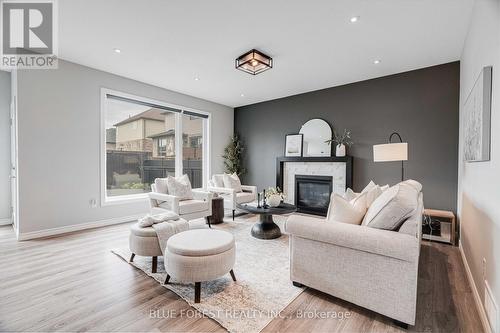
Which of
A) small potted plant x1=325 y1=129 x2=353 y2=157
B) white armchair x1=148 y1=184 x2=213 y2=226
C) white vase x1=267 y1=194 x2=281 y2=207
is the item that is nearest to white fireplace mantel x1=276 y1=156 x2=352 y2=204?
small potted plant x1=325 y1=129 x2=353 y2=157

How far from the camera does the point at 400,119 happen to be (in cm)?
421

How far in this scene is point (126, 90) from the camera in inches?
177

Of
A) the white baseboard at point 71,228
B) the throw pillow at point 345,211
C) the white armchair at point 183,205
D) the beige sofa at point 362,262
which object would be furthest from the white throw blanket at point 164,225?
the white baseboard at point 71,228

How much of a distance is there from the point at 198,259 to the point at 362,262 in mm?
1289

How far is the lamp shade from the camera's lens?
11.3 feet

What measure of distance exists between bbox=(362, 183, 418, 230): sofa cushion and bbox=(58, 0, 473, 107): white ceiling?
1.96 m

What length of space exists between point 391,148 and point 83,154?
500 cm

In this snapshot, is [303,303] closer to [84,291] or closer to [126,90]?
[84,291]

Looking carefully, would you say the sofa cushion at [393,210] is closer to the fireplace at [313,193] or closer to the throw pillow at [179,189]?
the throw pillow at [179,189]

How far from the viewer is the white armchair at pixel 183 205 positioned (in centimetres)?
363

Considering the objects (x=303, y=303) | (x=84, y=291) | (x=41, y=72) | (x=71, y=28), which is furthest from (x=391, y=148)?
(x=41, y=72)

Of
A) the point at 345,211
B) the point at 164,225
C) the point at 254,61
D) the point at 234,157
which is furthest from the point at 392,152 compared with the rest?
the point at 234,157

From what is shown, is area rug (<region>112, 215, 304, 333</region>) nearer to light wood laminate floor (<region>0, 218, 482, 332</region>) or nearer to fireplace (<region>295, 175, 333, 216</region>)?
light wood laminate floor (<region>0, 218, 482, 332</region>)

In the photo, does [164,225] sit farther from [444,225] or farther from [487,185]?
[444,225]
